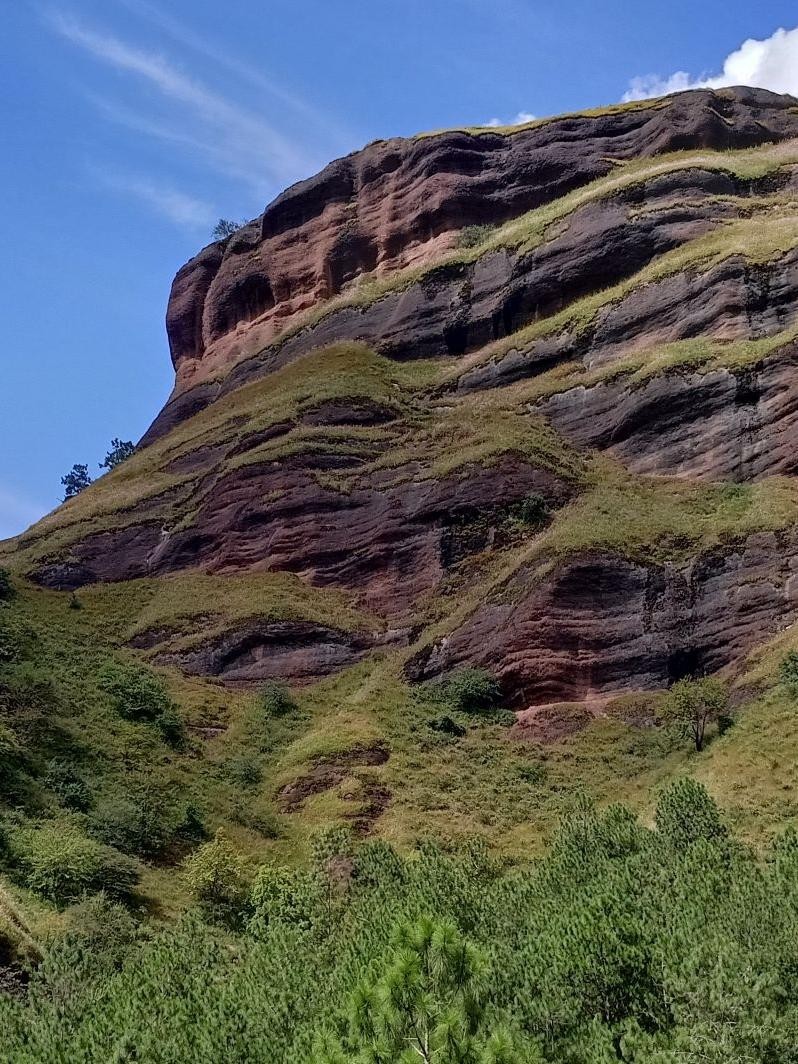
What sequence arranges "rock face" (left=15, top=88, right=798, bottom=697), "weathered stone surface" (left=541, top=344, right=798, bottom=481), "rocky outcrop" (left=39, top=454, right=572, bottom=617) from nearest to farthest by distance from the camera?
"rock face" (left=15, top=88, right=798, bottom=697)
"weathered stone surface" (left=541, top=344, right=798, bottom=481)
"rocky outcrop" (left=39, top=454, right=572, bottom=617)

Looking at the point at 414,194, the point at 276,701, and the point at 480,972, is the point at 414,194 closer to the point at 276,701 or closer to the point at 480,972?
the point at 276,701

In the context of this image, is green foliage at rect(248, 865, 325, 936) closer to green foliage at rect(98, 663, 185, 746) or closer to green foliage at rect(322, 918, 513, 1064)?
green foliage at rect(322, 918, 513, 1064)

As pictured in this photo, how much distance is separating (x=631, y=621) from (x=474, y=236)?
52538mm

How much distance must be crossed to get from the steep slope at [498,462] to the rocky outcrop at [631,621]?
4.2 inches

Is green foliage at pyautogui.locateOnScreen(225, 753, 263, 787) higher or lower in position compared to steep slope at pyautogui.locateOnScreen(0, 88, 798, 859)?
lower

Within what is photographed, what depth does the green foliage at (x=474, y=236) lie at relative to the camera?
84.2m

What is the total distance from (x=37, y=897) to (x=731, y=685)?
23.0 meters

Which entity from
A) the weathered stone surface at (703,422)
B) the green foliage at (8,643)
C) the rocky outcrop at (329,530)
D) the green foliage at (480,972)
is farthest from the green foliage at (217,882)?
the weathered stone surface at (703,422)

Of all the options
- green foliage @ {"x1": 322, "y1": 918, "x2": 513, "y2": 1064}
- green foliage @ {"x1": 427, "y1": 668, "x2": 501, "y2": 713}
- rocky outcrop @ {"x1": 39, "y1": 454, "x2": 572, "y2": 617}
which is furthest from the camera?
rocky outcrop @ {"x1": 39, "y1": 454, "x2": 572, "y2": 617}

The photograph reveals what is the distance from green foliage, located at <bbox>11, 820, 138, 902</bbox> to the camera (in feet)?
88.4

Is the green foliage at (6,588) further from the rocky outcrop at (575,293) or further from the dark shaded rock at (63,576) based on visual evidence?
the rocky outcrop at (575,293)

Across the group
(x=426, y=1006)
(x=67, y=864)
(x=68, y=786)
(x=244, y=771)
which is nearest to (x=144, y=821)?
(x=68, y=786)

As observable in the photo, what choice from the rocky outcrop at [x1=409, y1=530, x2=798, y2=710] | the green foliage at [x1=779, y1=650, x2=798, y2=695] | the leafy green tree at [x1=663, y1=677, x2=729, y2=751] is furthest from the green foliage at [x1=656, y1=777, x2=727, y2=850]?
the rocky outcrop at [x1=409, y1=530, x2=798, y2=710]

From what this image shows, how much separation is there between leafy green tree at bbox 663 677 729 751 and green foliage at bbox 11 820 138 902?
58.7ft
